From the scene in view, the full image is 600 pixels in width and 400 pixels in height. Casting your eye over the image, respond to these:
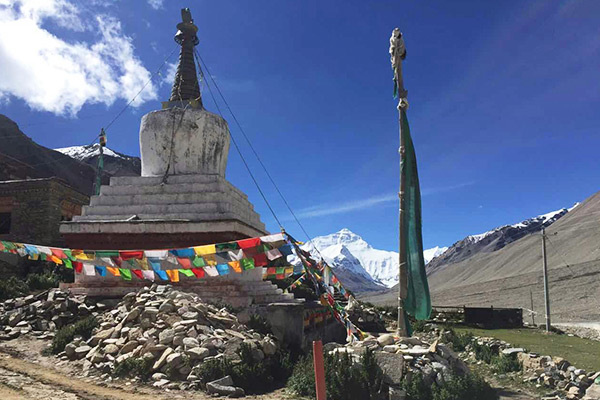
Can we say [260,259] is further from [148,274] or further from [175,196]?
[175,196]

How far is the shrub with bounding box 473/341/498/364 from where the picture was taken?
12.5m

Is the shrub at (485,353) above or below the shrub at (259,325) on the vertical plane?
below

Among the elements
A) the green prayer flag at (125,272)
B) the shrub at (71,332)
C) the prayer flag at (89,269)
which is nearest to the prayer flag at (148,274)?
the green prayer flag at (125,272)

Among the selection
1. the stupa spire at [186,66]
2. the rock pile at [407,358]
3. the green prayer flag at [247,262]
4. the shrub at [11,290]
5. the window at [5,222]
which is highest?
the stupa spire at [186,66]

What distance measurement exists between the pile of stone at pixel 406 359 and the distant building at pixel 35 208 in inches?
882

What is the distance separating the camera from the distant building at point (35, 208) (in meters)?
26.5

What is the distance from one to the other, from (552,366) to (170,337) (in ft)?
26.3

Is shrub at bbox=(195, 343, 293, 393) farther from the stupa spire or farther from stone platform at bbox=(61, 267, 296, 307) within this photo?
the stupa spire

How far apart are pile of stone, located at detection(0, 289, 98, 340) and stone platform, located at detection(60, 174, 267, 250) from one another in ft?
6.20

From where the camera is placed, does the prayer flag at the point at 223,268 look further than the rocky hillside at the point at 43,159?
No

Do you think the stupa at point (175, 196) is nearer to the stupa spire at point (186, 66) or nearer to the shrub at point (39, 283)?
the stupa spire at point (186, 66)

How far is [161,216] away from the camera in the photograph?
13273mm

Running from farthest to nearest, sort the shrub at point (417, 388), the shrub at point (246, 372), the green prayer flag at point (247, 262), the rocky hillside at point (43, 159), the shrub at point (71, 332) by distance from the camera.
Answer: the rocky hillside at point (43, 159) < the green prayer flag at point (247, 262) < the shrub at point (71, 332) < the shrub at point (246, 372) < the shrub at point (417, 388)

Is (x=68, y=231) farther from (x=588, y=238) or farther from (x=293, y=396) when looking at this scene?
(x=588, y=238)
